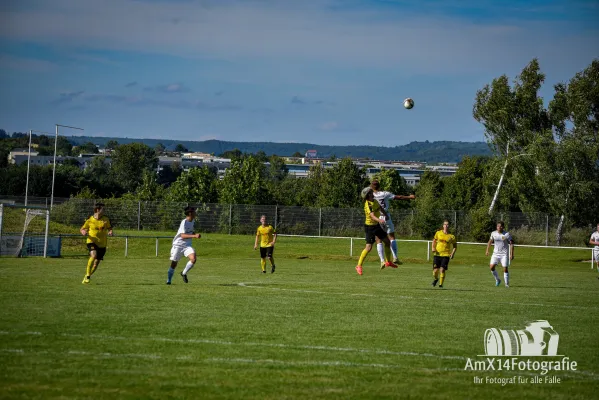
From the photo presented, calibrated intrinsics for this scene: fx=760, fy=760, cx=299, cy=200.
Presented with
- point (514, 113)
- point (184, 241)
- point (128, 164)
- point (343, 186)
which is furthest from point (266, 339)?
point (128, 164)

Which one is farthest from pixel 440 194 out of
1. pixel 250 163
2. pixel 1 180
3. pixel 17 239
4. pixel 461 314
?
pixel 461 314

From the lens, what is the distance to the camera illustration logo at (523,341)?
11525 mm

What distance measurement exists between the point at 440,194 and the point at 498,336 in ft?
348

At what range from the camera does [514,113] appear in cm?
6388

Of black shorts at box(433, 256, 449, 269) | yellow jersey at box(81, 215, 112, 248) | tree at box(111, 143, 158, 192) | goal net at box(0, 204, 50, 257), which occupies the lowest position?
goal net at box(0, 204, 50, 257)

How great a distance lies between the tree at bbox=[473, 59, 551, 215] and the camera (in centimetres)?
6303

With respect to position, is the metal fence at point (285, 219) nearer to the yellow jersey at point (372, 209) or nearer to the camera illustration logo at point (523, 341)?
the yellow jersey at point (372, 209)

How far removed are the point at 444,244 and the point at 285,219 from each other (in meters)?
37.7

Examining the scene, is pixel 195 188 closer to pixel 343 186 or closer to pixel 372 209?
pixel 343 186

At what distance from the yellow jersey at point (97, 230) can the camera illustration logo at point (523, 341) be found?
40.0 ft

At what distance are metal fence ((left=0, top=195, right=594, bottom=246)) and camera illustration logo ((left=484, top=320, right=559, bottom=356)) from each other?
46.7 meters

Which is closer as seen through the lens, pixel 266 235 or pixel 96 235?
pixel 96 235

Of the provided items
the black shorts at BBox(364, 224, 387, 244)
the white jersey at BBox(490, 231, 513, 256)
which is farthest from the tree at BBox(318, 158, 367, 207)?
the black shorts at BBox(364, 224, 387, 244)

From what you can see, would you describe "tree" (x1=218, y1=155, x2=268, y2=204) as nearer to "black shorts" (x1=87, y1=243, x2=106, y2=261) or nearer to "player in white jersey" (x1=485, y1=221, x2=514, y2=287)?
"player in white jersey" (x1=485, y1=221, x2=514, y2=287)
